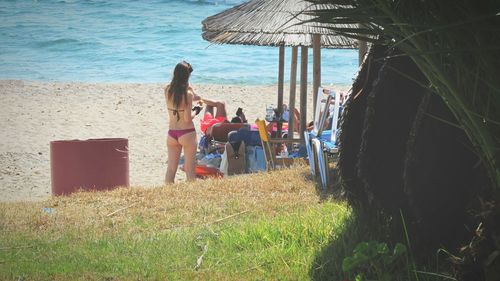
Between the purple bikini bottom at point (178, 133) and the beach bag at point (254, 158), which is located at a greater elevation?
the purple bikini bottom at point (178, 133)

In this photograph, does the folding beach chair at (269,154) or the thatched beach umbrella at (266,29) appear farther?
the thatched beach umbrella at (266,29)

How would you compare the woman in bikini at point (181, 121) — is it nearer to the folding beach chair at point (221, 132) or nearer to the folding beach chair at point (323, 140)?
the folding beach chair at point (221, 132)

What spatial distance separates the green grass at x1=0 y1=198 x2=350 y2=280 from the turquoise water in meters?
23.9

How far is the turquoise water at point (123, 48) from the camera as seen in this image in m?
34.4

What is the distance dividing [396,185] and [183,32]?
1561 inches

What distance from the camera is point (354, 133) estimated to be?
17.8 ft

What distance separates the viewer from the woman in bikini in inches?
418

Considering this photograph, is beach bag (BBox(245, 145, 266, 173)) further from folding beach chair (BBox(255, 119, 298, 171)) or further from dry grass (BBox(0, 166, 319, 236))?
dry grass (BBox(0, 166, 319, 236))

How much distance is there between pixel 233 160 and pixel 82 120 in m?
11.0

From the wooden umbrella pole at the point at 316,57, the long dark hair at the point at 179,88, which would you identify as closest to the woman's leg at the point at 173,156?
the long dark hair at the point at 179,88

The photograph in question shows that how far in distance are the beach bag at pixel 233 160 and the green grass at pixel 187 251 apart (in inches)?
175

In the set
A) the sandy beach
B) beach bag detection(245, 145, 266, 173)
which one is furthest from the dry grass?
the sandy beach

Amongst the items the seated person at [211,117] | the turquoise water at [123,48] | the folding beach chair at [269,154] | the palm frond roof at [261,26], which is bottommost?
the turquoise water at [123,48]

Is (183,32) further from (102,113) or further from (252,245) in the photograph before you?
(252,245)
